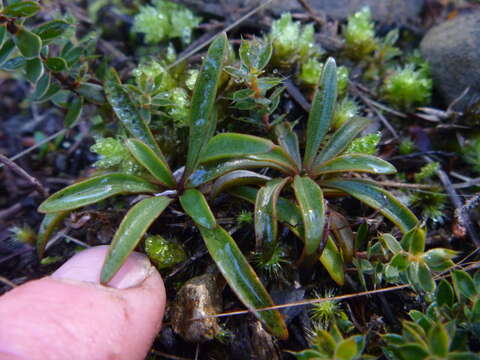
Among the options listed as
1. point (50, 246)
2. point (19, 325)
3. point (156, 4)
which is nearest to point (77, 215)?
point (50, 246)

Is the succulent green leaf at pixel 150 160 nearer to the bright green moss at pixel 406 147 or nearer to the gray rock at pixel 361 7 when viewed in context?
the bright green moss at pixel 406 147

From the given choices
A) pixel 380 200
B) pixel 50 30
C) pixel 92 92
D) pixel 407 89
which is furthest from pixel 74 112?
pixel 407 89

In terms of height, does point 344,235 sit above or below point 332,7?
below

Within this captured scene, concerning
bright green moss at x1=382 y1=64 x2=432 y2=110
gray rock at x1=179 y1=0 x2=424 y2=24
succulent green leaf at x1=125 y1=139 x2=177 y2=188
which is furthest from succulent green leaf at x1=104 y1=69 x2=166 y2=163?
bright green moss at x1=382 y1=64 x2=432 y2=110

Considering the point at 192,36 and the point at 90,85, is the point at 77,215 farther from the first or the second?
the point at 192,36

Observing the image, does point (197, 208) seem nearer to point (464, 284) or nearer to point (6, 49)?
point (464, 284)

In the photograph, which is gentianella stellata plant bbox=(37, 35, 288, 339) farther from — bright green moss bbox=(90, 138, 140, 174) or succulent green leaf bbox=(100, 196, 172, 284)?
bright green moss bbox=(90, 138, 140, 174)
